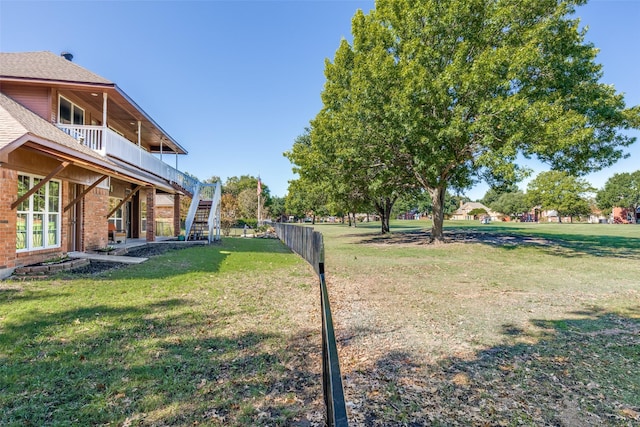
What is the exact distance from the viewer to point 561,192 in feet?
226

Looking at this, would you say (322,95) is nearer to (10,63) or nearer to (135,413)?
(10,63)

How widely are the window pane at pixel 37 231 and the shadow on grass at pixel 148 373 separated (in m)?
5.32

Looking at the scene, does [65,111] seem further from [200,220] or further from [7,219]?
[200,220]

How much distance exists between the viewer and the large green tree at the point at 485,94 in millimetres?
12406

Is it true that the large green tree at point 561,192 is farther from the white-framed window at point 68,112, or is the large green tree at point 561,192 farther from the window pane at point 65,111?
the window pane at point 65,111

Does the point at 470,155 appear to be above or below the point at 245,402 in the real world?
above

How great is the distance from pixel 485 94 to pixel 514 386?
12.8 m

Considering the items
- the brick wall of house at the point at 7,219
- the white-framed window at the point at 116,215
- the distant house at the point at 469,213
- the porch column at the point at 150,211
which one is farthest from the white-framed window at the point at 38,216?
the distant house at the point at 469,213

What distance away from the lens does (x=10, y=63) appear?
482 inches

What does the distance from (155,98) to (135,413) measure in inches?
893

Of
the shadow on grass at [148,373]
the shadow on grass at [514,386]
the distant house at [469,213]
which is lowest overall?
the shadow on grass at [514,386]

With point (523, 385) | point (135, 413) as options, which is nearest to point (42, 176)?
point (135, 413)

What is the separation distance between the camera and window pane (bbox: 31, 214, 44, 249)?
357 inches

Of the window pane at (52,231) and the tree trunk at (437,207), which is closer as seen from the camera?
the window pane at (52,231)
